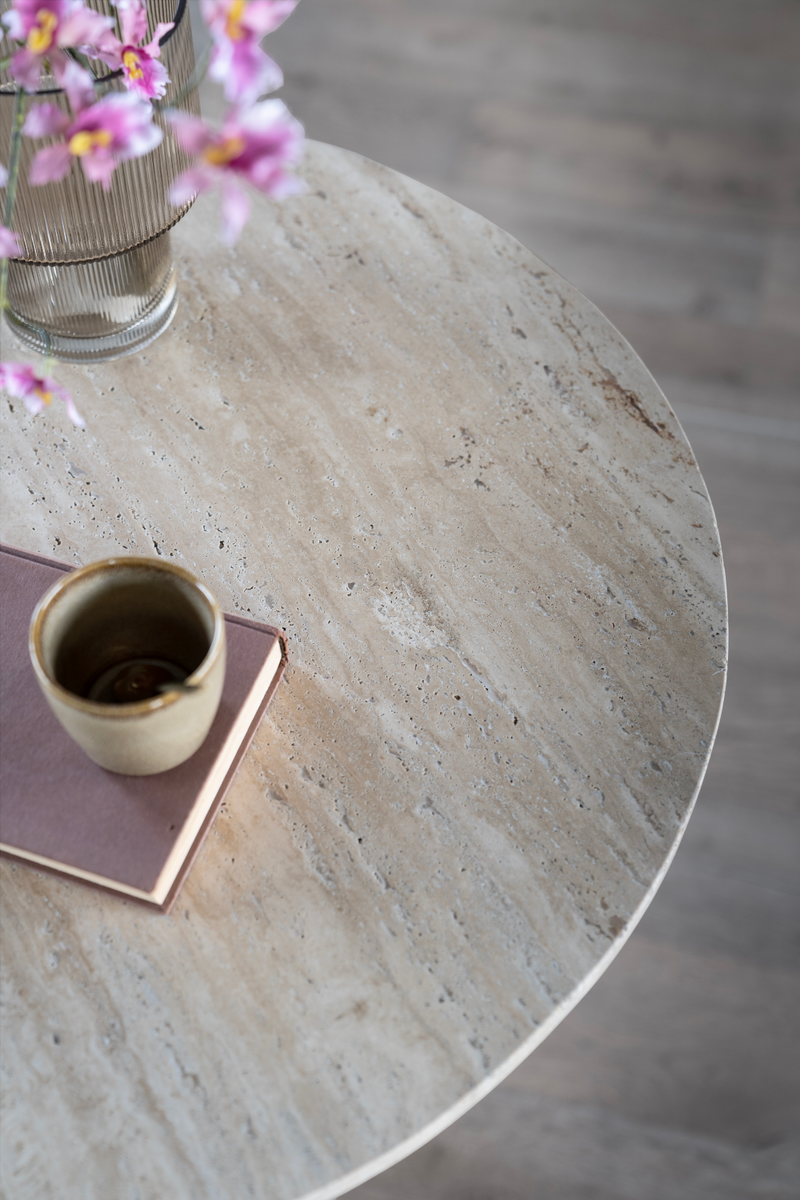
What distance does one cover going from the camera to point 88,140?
15.3 inches

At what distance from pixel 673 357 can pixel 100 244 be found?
0.93m

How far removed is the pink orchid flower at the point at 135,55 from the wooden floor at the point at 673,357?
34.0 inches

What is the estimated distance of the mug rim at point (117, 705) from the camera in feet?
1.38

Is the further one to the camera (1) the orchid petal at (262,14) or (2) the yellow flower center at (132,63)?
(2) the yellow flower center at (132,63)

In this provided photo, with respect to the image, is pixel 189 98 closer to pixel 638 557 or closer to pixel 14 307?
pixel 14 307

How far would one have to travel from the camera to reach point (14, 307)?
65 centimetres

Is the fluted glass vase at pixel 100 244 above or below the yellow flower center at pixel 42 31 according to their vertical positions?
below

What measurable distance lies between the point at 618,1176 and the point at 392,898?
59 centimetres

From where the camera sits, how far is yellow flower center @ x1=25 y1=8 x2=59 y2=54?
0.40m

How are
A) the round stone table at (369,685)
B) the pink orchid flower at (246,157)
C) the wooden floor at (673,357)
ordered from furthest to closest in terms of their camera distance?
the wooden floor at (673,357)
the round stone table at (369,685)
the pink orchid flower at (246,157)

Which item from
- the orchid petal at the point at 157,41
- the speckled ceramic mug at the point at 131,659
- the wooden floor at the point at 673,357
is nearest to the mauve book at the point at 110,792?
the speckled ceramic mug at the point at 131,659

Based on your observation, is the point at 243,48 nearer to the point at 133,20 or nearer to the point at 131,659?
the point at 133,20

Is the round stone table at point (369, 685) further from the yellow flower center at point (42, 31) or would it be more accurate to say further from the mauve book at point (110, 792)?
the yellow flower center at point (42, 31)

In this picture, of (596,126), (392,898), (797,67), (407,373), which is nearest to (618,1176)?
(392,898)
